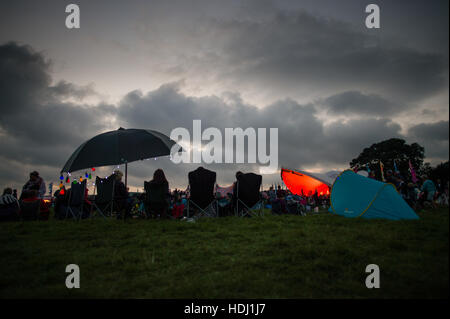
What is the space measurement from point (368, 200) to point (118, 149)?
728cm

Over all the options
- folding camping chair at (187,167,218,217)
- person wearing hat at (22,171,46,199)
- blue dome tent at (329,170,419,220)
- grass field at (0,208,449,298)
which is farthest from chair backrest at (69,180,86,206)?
blue dome tent at (329,170,419,220)

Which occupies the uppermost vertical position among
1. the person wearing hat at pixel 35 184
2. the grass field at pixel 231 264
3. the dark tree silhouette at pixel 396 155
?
the dark tree silhouette at pixel 396 155

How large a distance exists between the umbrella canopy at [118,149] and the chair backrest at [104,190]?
0.57m

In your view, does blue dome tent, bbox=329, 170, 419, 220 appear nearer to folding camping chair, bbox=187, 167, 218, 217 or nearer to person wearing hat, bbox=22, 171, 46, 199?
folding camping chair, bbox=187, 167, 218, 217

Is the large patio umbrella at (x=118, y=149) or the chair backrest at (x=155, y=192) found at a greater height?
the large patio umbrella at (x=118, y=149)

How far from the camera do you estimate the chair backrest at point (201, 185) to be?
769 centimetres

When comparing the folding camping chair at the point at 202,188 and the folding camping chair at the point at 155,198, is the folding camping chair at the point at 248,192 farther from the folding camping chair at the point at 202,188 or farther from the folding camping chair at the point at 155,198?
the folding camping chair at the point at 155,198

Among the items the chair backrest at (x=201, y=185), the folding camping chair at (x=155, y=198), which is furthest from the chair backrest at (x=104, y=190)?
the chair backrest at (x=201, y=185)

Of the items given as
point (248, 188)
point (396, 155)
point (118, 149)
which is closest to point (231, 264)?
point (248, 188)
